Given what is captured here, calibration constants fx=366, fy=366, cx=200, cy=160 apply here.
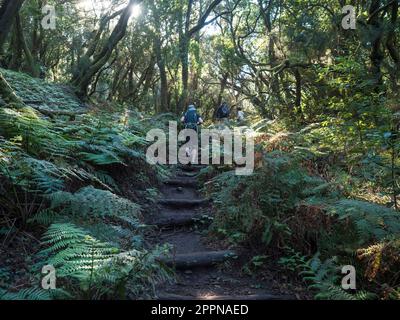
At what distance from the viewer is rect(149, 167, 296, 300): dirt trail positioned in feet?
14.6

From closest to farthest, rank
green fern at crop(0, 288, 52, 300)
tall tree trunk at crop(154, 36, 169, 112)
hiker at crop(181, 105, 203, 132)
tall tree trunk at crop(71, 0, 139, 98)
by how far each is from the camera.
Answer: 1. green fern at crop(0, 288, 52, 300)
2. tall tree trunk at crop(71, 0, 139, 98)
3. hiker at crop(181, 105, 203, 132)
4. tall tree trunk at crop(154, 36, 169, 112)

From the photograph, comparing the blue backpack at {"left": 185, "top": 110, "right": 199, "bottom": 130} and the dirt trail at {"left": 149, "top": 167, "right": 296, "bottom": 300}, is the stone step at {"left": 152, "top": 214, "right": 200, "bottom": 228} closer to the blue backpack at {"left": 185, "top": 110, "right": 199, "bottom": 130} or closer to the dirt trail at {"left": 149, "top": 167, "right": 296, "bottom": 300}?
the dirt trail at {"left": 149, "top": 167, "right": 296, "bottom": 300}

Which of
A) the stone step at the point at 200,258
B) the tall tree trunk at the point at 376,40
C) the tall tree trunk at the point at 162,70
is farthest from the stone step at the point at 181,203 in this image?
the tall tree trunk at the point at 162,70

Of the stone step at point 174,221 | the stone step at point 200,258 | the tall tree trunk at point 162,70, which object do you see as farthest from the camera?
the tall tree trunk at point 162,70

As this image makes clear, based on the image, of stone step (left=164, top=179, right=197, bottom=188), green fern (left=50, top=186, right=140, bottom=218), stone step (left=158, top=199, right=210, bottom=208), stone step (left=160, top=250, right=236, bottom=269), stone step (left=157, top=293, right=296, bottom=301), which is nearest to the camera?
stone step (left=157, top=293, right=296, bottom=301)

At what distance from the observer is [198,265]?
5.23 metres

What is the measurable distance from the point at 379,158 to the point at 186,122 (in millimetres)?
6981

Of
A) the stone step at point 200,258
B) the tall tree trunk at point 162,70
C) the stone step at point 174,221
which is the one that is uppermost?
the tall tree trunk at point 162,70

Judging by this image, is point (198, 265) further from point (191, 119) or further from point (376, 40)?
point (191, 119)

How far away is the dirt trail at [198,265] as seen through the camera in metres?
4.45

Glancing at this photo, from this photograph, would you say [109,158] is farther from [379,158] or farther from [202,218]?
[379,158]

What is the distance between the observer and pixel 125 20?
38.2 feet

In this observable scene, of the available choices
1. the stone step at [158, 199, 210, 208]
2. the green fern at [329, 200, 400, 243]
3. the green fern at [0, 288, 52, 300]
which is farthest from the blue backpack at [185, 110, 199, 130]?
the green fern at [0, 288, 52, 300]

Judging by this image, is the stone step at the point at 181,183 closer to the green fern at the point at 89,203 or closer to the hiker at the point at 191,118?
the hiker at the point at 191,118
